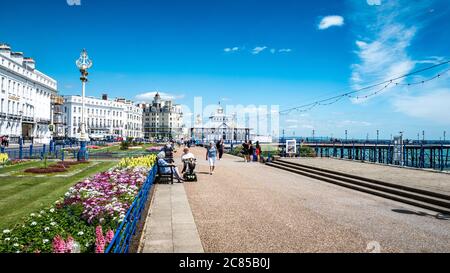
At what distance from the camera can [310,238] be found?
23.5 ft

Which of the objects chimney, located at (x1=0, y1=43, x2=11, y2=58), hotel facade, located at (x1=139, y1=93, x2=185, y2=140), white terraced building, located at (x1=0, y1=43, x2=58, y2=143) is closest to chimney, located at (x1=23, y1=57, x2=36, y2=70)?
white terraced building, located at (x1=0, y1=43, x2=58, y2=143)

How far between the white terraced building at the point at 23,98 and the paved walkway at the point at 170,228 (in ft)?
164

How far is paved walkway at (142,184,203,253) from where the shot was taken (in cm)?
630

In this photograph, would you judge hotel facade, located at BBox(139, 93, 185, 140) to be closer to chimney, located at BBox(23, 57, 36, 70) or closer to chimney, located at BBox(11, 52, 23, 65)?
chimney, located at BBox(23, 57, 36, 70)

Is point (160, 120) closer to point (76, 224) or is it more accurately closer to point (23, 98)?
point (23, 98)

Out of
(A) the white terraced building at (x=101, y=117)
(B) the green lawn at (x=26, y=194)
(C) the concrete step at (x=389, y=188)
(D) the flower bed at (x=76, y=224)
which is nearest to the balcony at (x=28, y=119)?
(A) the white terraced building at (x=101, y=117)

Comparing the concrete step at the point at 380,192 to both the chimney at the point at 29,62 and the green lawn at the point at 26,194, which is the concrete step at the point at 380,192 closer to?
the green lawn at the point at 26,194

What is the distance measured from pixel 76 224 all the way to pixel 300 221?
5.58m

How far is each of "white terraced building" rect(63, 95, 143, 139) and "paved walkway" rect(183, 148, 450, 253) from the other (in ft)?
284

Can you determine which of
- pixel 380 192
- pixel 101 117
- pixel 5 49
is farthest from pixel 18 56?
pixel 380 192
